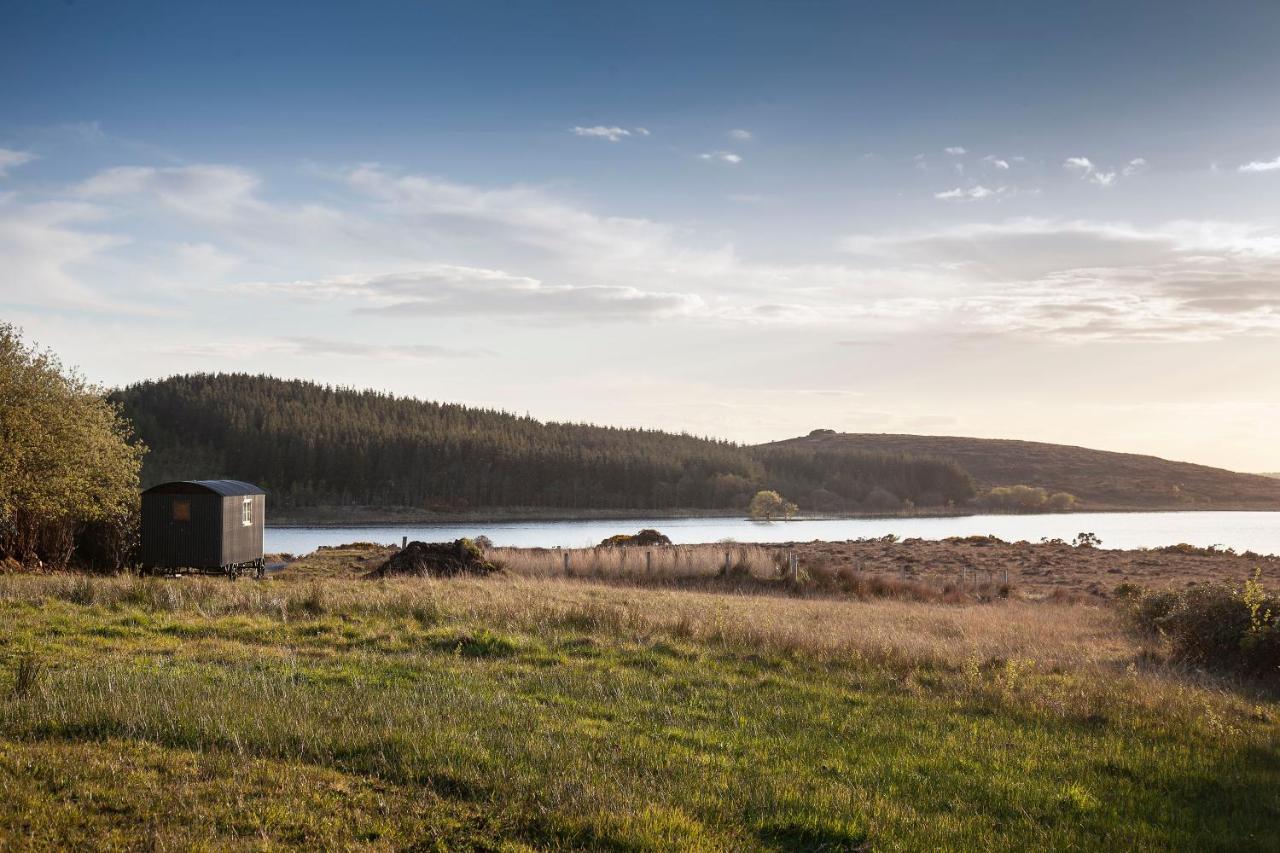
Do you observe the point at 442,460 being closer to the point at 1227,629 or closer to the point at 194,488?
the point at 194,488

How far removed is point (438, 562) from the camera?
32.2 metres

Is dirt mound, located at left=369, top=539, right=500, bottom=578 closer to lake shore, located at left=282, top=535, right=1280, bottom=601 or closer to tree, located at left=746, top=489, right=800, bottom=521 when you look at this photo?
lake shore, located at left=282, top=535, right=1280, bottom=601

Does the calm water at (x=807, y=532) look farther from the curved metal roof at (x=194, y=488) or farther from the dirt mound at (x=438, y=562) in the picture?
the dirt mound at (x=438, y=562)

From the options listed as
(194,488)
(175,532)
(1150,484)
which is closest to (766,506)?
(1150,484)

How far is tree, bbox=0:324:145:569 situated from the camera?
2631 cm

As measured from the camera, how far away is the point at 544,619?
16.6 m

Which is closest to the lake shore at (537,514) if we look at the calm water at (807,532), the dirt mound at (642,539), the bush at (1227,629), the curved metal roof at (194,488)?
the calm water at (807,532)

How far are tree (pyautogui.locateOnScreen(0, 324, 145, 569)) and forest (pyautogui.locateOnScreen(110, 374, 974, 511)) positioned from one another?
96222mm

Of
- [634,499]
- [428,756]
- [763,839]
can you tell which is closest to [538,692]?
[428,756]

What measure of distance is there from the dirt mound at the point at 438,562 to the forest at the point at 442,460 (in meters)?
97.4

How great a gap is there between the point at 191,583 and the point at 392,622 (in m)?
6.58

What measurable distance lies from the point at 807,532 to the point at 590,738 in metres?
90.3

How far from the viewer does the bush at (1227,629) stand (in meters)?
16.3

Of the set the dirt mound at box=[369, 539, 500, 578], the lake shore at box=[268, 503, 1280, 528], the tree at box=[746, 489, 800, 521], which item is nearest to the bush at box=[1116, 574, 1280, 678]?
the dirt mound at box=[369, 539, 500, 578]
